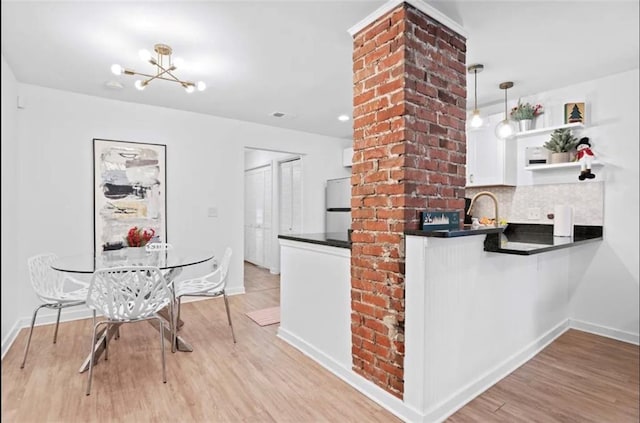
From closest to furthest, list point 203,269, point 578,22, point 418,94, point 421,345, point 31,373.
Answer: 1. point 421,345
2. point 418,94
3. point 578,22
4. point 31,373
5. point 203,269

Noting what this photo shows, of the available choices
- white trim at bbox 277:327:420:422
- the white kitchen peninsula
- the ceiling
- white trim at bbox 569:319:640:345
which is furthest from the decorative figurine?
white trim at bbox 277:327:420:422

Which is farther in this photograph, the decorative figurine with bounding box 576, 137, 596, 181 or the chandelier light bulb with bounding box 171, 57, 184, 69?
the decorative figurine with bounding box 576, 137, 596, 181

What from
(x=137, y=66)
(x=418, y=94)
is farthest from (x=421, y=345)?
(x=137, y=66)

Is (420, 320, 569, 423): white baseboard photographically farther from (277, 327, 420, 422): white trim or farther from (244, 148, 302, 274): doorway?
(244, 148, 302, 274): doorway

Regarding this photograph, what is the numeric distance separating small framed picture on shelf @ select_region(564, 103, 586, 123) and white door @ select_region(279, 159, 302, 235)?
138 inches

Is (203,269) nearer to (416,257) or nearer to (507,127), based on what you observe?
(416,257)

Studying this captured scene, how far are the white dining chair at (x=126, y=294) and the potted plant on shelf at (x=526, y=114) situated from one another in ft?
11.9

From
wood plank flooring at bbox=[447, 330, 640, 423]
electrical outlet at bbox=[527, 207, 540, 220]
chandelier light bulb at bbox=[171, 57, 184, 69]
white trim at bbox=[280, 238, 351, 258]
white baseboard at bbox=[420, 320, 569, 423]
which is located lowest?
wood plank flooring at bbox=[447, 330, 640, 423]

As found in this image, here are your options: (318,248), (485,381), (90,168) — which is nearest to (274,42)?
(318,248)

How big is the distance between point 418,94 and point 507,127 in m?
1.51

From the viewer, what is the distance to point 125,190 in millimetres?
4086

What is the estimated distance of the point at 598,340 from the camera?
3.32m

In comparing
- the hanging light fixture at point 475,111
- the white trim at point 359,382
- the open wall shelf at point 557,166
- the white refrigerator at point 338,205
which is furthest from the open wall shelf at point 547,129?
the white trim at point 359,382

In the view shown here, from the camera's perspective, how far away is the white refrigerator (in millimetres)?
5434
